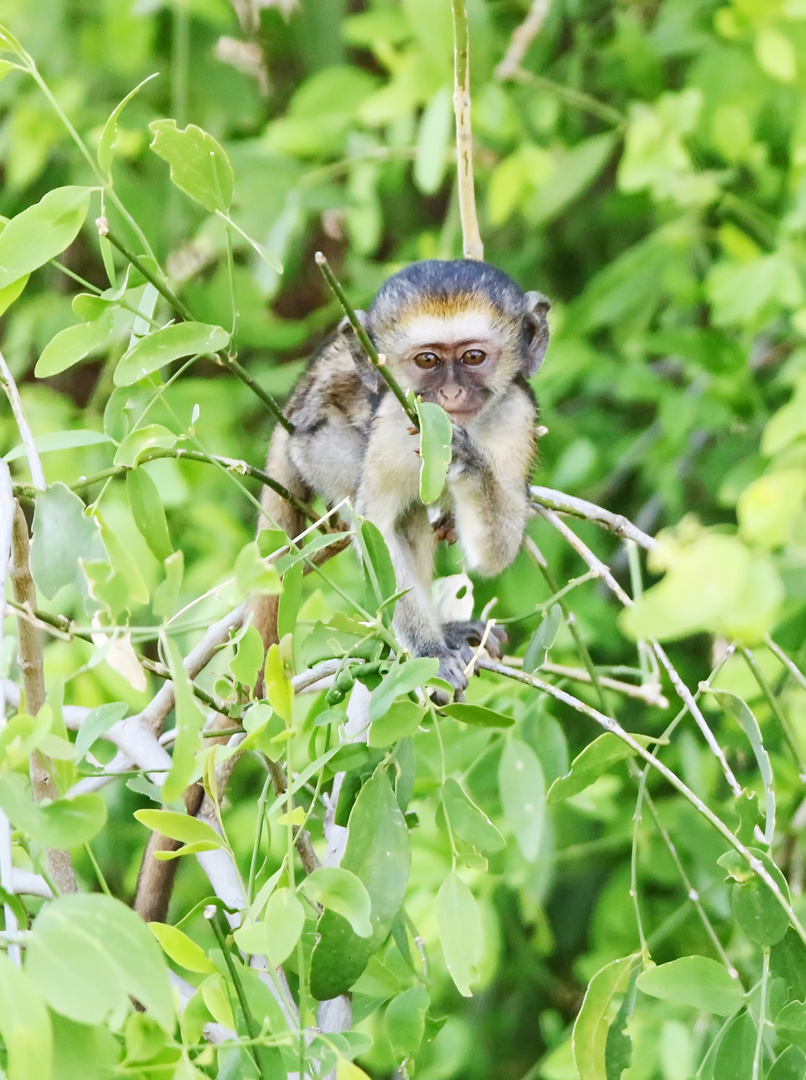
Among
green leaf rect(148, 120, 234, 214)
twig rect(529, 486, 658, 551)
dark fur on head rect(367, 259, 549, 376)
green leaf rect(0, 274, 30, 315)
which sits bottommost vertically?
twig rect(529, 486, 658, 551)

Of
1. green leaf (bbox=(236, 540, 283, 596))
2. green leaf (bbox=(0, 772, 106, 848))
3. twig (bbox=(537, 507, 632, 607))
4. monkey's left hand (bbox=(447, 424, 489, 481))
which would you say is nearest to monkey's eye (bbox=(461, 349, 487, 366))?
monkey's left hand (bbox=(447, 424, 489, 481))

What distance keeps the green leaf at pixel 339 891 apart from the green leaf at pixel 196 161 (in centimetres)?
68

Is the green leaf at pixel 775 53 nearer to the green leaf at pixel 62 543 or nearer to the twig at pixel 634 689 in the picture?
the twig at pixel 634 689

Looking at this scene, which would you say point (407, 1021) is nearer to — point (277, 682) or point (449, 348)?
point (277, 682)

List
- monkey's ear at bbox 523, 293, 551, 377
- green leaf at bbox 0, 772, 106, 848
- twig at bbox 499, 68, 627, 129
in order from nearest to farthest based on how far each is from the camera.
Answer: green leaf at bbox 0, 772, 106, 848
monkey's ear at bbox 523, 293, 551, 377
twig at bbox 499, 68, 627, 129

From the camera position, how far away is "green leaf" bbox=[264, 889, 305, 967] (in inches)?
38.3

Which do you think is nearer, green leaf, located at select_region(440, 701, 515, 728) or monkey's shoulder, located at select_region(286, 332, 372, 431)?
green leaf, located at select_region(440, 701, 515, 728)

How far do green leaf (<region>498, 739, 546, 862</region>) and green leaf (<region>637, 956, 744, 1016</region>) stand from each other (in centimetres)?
41

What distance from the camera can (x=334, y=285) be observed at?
1.18m

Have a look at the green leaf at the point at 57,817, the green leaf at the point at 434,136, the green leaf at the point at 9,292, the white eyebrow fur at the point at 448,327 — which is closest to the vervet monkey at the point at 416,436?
the white eyebrow fur at the point at 448,327

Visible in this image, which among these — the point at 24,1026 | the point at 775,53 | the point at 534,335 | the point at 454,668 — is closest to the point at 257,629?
the point at 454,668

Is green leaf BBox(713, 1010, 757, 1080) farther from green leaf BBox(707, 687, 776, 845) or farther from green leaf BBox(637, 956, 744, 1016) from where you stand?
green leaf BBox(707, 687, 776, 845)

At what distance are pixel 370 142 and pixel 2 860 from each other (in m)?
2.75

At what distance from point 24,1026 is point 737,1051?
0.77 m
